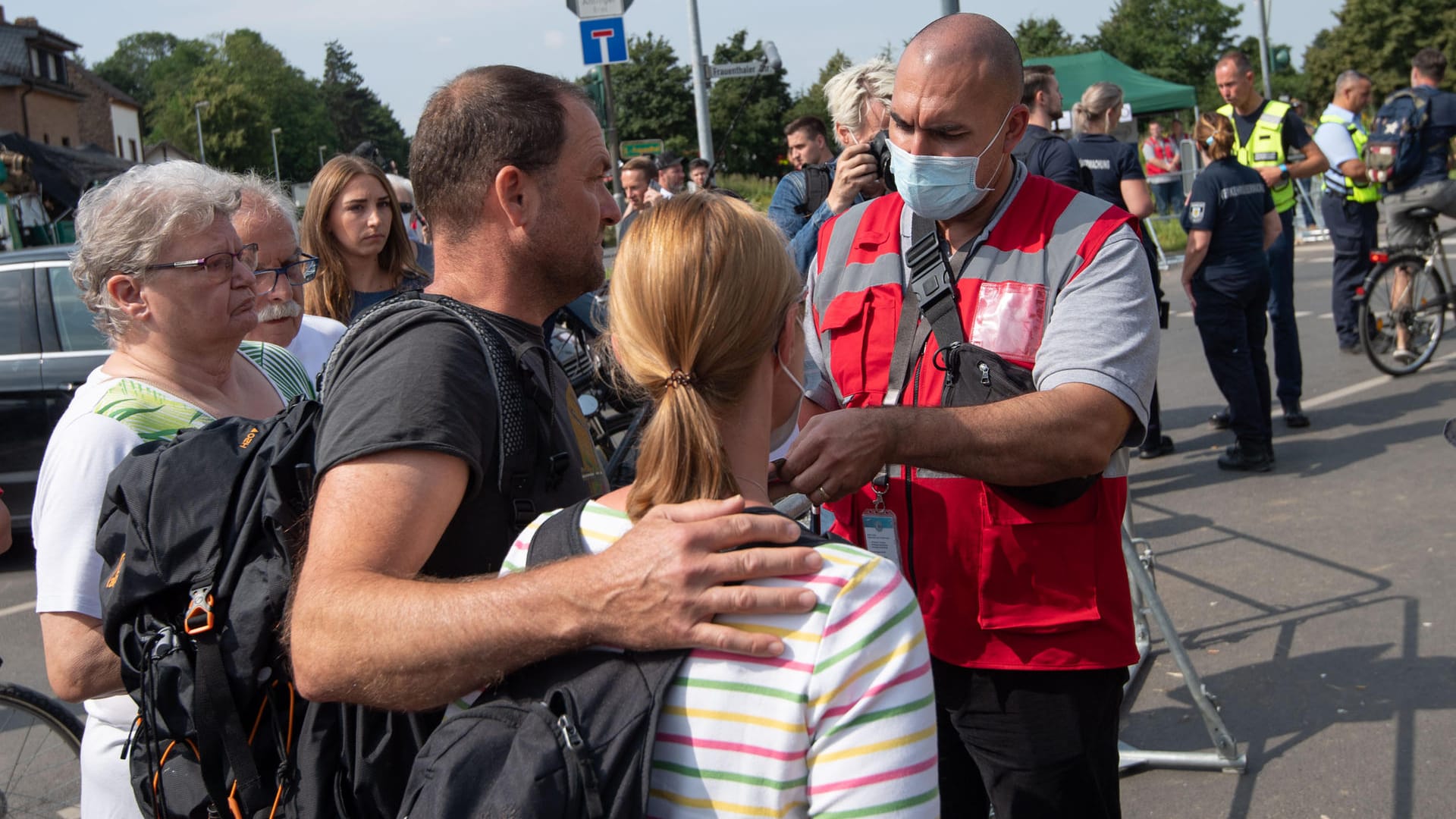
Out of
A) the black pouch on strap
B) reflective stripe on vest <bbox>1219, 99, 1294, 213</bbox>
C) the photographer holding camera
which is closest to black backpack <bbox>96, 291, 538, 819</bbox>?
the black pouch on strap

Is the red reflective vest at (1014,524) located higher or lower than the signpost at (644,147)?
lower

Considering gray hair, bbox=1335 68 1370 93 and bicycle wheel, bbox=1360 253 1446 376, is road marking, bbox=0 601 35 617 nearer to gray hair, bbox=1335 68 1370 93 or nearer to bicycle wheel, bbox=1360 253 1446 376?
bicycle wheel, bbox=1360 253 1446 376

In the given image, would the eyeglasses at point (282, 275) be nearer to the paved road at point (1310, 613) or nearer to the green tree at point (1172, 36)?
the paved road at point (1310, 613)

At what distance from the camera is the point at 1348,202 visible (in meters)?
9.23

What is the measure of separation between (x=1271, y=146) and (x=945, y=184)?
6871 millimetres

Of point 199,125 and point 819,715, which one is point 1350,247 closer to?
point 819,715

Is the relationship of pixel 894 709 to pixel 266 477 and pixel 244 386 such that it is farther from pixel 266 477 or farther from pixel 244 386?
pixel 244 386

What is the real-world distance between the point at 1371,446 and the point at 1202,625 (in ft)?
9.99

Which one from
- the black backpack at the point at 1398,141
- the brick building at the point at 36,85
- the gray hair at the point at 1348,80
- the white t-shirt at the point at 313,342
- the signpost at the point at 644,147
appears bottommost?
the white t-shirt at the point at 313,342

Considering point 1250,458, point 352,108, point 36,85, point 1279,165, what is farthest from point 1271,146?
point 352,108

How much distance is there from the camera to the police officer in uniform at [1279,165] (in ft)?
25.0

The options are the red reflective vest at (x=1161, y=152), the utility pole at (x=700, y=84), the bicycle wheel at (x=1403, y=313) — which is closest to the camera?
the bicycle wheel at (x=1403, y=313)

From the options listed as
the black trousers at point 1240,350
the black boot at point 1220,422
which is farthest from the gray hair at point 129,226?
the black boot at point 1220,422

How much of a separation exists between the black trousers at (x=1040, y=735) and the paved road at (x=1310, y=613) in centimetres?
141
